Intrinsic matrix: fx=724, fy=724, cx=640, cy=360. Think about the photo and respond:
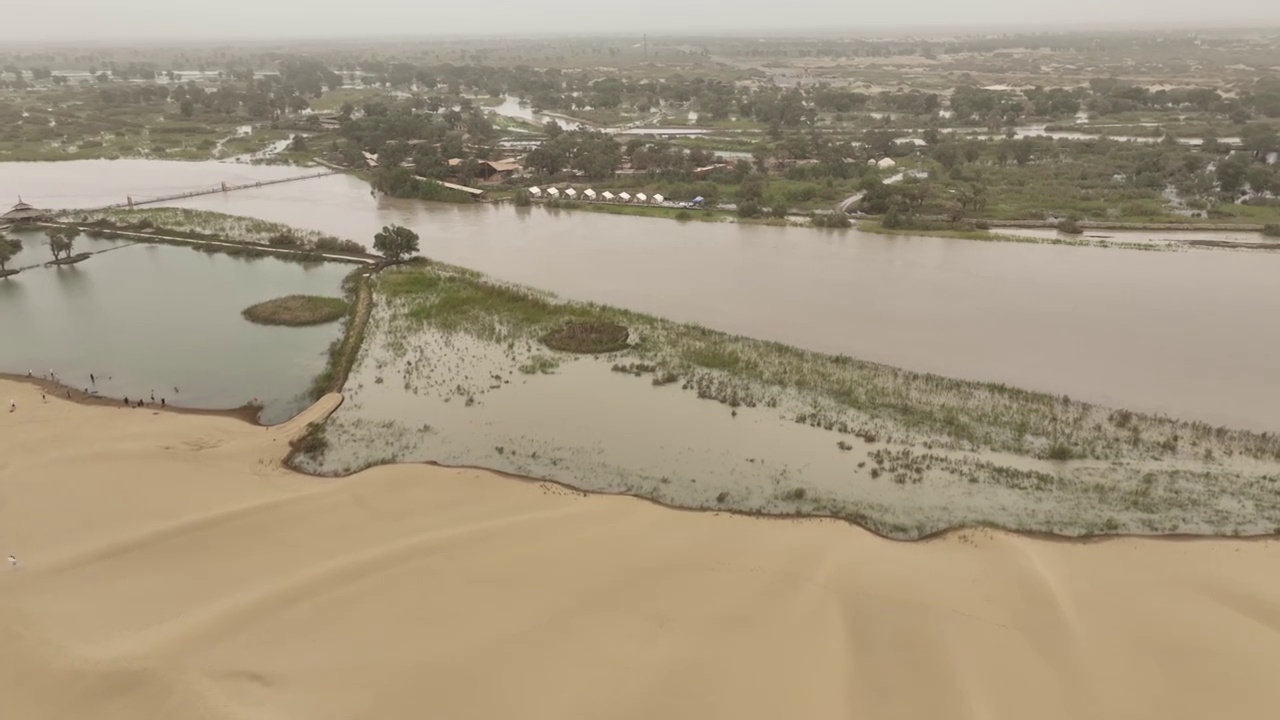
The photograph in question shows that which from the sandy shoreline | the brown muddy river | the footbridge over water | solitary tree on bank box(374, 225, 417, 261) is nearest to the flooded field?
the sandy shoreline

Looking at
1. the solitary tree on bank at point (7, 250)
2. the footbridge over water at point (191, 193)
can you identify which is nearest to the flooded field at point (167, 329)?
the solitary tree on bank at point (7, 250)

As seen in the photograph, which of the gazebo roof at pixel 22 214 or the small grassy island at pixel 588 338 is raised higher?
the gazebo roof at pixel 22 214

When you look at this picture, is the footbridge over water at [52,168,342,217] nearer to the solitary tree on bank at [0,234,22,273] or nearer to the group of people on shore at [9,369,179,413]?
the solitary tree on bank at [0,234,22,273]

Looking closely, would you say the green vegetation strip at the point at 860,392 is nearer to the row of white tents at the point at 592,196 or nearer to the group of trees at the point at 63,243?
the row of white tents at the point at 592,196

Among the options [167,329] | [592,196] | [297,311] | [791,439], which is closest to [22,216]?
[167,329]

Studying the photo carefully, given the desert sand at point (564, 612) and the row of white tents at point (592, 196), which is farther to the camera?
the row of white tents at point (592, 196)

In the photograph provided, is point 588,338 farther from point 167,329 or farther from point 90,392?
point 167,329
